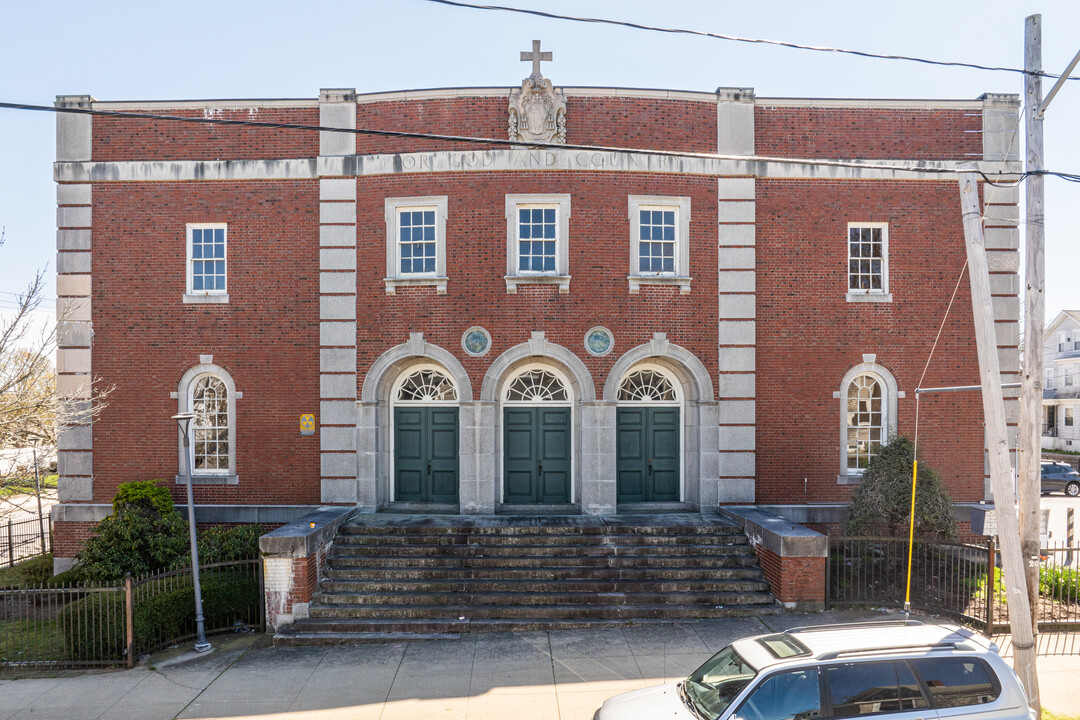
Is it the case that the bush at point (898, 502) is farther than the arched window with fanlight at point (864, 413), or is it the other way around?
the arched window with fanlight at point (864, 413)

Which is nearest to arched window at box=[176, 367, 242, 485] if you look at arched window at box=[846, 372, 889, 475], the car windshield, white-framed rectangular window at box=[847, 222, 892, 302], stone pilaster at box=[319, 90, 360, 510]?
stone pilaster at box=[319, 90, 360, 510]

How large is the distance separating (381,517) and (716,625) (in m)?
7.11

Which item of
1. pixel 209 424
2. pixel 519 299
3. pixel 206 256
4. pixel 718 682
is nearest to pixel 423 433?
pixel 519 299

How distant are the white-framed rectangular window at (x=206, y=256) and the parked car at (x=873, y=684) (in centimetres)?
1354

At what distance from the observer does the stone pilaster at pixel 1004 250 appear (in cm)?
1464

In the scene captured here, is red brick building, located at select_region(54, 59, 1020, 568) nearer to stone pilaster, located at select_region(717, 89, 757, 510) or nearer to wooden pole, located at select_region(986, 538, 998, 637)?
stone pilaster, located at select_region(717, 89, 757, 510)

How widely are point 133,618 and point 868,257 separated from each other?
52.8ft

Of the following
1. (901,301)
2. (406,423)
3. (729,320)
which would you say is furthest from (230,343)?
(901,301)

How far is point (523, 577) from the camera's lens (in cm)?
1178

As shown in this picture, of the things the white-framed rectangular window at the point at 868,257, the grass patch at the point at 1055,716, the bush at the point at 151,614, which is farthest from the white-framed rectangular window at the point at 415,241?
the grass patch at the point at 1055,716

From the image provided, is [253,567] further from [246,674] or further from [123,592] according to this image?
[246,674]

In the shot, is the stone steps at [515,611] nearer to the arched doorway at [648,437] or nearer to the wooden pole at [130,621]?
the wooden pole at [130,621]

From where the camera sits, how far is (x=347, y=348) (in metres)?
14.6

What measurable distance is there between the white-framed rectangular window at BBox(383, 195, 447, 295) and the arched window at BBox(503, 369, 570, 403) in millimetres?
2734
